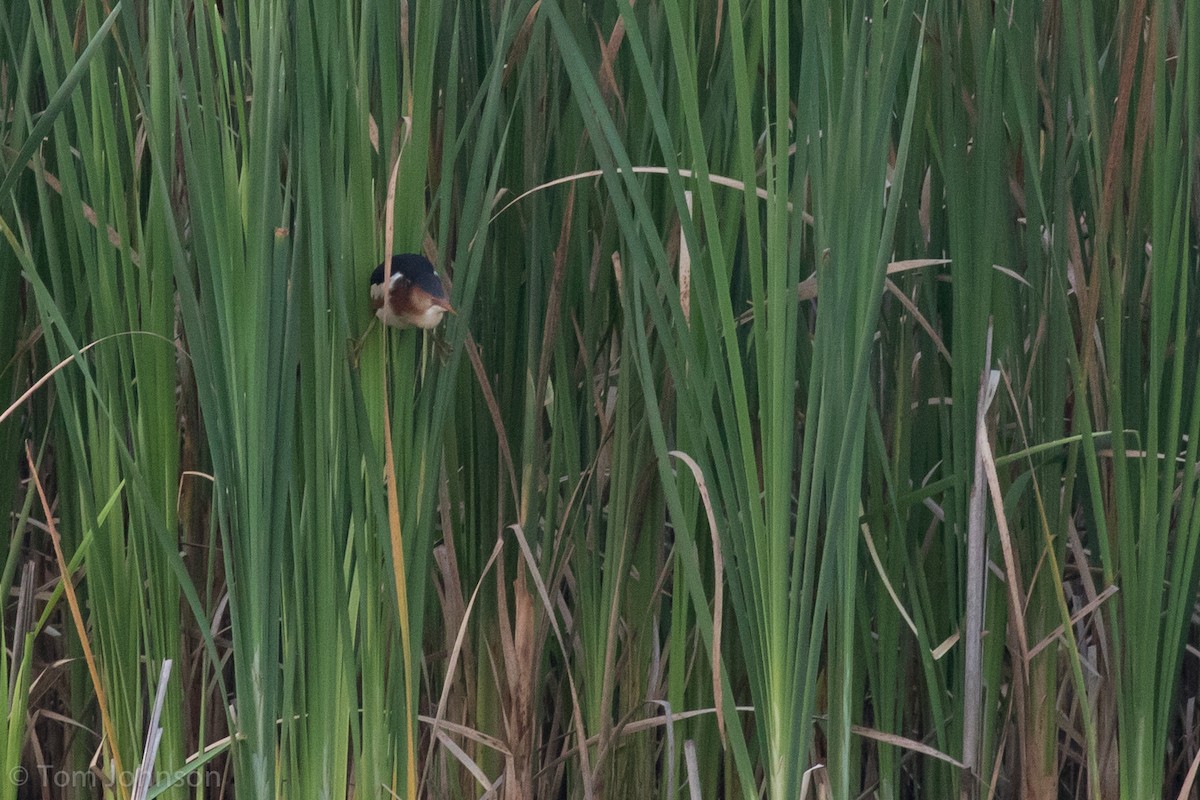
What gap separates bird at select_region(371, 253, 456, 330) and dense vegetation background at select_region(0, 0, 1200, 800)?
0.09 feet

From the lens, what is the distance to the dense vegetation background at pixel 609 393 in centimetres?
81

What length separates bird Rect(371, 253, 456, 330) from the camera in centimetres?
82

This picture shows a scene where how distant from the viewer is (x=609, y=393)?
3.61ft

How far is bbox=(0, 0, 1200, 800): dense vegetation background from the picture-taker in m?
0.81

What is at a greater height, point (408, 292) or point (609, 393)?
point (408, 292)

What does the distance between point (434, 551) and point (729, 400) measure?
1.13 feet

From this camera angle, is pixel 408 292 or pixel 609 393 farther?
pixel 609 393

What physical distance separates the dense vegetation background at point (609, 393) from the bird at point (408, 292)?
1.0 inches

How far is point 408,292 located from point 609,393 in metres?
0.31

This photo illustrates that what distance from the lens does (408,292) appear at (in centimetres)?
82

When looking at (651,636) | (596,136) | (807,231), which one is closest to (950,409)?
(807,231)

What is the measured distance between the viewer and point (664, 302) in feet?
3.35

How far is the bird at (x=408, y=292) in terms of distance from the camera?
0.82 m

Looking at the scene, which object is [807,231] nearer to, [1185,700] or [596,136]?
[596,136]
